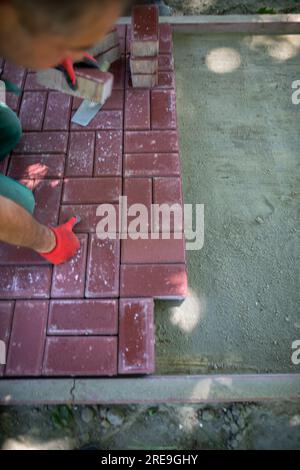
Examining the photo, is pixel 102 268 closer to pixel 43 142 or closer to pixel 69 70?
pixel 43 142

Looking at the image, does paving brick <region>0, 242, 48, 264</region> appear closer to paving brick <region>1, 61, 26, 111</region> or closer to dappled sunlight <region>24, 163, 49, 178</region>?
dappled sunlight <region>24, 163, 49, 178</region>

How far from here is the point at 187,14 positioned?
3.58 m

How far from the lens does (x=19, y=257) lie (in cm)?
229

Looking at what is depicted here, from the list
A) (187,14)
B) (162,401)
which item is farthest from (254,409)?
(187,14)

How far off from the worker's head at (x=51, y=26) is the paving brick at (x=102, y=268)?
1.30 m

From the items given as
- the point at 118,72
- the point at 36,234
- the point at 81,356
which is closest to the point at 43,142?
the point at 118,72

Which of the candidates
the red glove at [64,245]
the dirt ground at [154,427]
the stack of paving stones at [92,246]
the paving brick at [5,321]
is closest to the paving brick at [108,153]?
the stack of paving stones at [92,246]

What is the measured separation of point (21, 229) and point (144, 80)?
157 cm

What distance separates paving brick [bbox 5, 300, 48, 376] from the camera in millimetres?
2076

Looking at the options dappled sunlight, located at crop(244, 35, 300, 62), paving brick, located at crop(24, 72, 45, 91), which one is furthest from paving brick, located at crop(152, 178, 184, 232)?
dappled sunlight, located at crop(244, 35, 300, 62)

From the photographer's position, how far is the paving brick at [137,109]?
2.71 meters

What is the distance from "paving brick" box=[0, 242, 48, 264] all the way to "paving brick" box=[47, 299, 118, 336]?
28cm

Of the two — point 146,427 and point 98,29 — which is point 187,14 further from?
point 146,427

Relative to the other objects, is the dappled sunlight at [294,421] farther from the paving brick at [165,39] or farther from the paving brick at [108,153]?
the paving brick at [165,39]
